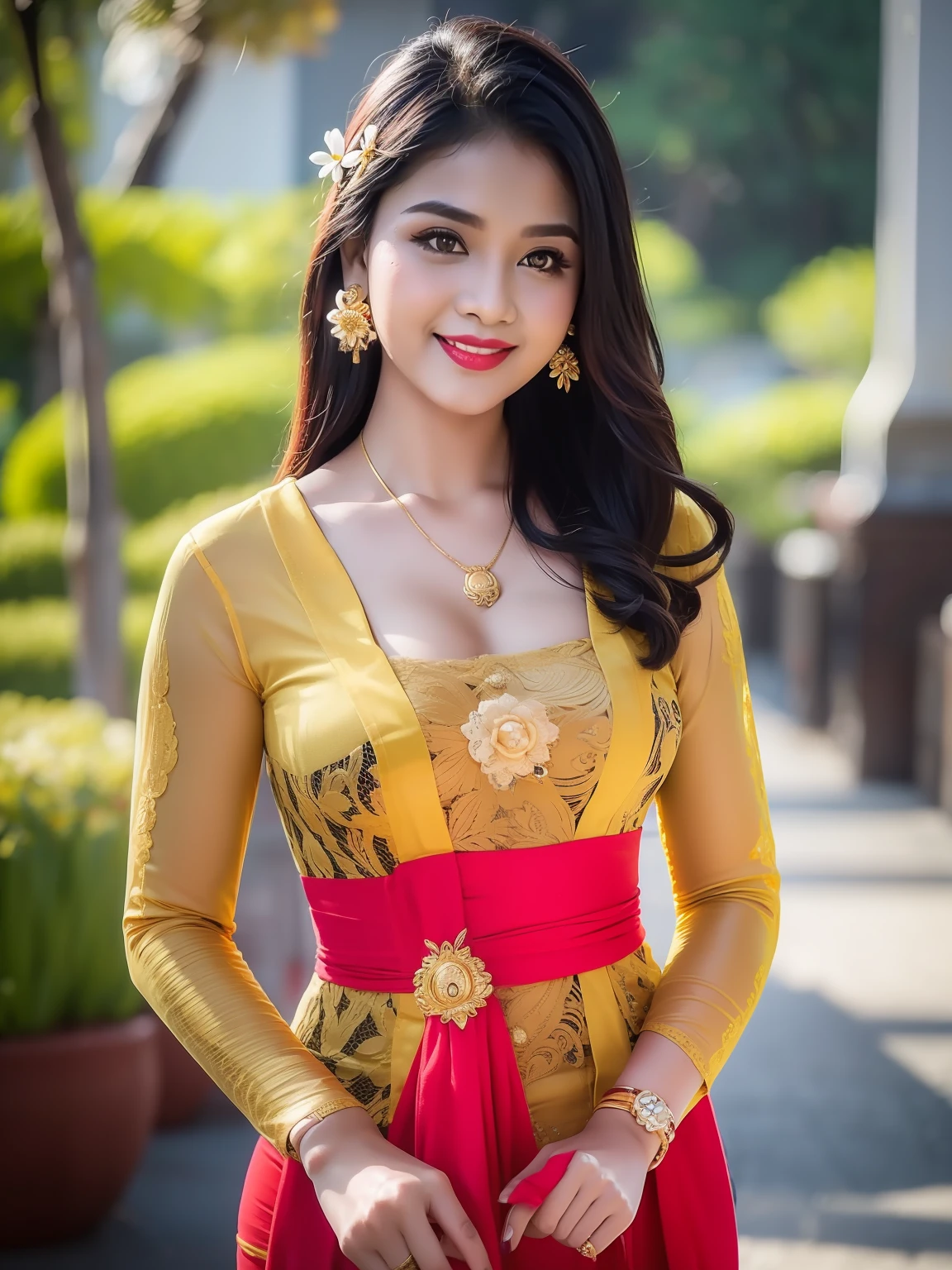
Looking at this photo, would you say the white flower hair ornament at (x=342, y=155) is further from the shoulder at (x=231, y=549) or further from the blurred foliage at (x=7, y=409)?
the blurred foliage at (x=7, y=409)

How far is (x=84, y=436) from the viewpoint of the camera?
13.3 ft

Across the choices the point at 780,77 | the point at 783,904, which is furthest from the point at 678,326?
the point at 783,904

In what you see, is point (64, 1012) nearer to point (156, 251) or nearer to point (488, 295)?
point (488, 295)

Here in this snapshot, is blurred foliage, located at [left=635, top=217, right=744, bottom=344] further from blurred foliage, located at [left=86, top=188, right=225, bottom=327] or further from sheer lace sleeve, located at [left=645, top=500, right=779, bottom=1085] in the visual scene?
sheer lace sleeve, located at [left=645, top=500, right=779, bottom=1085]

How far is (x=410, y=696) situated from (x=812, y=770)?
583cm

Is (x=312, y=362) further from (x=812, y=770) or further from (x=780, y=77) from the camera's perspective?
(x=780, y=77)

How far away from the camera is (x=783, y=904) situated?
497 cm

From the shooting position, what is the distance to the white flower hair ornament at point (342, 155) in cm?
151

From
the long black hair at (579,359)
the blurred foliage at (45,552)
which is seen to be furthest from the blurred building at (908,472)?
the long black hair at (579,359)

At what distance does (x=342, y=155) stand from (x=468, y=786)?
0.70 metres

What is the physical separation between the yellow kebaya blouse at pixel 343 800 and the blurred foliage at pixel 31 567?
20.3ft

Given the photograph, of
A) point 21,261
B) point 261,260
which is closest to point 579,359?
point 261,260

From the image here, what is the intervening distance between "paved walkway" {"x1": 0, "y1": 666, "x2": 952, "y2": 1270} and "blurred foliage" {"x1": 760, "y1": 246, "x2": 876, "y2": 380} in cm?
1404

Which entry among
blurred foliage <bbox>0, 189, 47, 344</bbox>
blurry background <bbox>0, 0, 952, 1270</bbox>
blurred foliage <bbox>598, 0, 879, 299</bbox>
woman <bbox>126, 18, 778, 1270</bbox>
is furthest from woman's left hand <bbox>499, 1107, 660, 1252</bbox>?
blurred foliage <bbox>598, 0, 879, 299</bbox>
